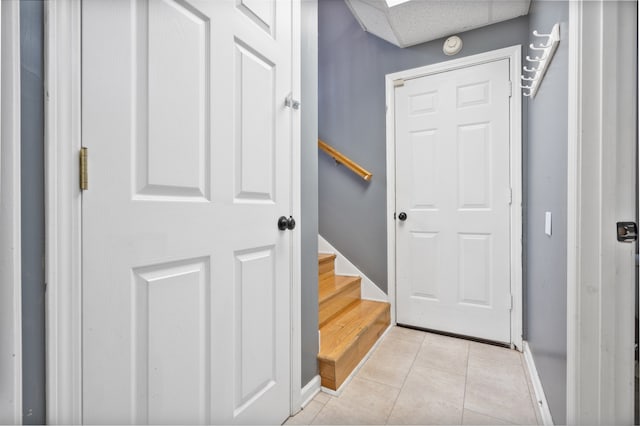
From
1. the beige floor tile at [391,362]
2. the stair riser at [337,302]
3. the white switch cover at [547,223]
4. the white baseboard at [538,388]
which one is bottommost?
the beige floor tile at [391,362]

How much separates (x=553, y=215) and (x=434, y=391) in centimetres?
104

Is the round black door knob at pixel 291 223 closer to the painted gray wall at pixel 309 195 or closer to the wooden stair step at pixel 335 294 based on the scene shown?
the painted gray wall at pixel 309 195

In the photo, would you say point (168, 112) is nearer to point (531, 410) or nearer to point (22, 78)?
point (22, 78)

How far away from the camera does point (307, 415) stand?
137cm

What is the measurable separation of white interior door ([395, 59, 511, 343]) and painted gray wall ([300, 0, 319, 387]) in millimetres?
1105

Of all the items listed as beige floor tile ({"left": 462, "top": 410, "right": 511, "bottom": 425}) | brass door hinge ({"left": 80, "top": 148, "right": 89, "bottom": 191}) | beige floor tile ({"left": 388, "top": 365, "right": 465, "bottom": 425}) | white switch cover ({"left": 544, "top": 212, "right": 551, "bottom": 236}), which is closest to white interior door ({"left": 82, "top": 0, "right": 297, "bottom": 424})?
brass door hinge ({"left": 80, "top": 148, "right": 89, "bottom": 191})

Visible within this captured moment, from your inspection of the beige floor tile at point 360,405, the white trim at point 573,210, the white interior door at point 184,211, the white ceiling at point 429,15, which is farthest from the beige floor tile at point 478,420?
the white ceiling at point 429,15

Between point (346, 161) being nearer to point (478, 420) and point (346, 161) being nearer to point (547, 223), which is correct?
point (547, 223)

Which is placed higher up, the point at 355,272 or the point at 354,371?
the point at 355,272

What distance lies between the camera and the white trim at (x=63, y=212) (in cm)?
62

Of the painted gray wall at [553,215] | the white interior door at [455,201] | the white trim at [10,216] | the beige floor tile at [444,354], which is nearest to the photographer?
the white trim at [10,216]

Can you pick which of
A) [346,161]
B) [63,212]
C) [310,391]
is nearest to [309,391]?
[310,391]

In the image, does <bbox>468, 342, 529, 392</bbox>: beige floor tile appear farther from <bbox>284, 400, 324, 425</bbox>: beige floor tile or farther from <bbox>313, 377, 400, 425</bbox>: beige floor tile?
<bbox>284, 400, 324, 425</bbox>: beige floor tile

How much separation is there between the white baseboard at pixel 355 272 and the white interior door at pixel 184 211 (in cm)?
135
